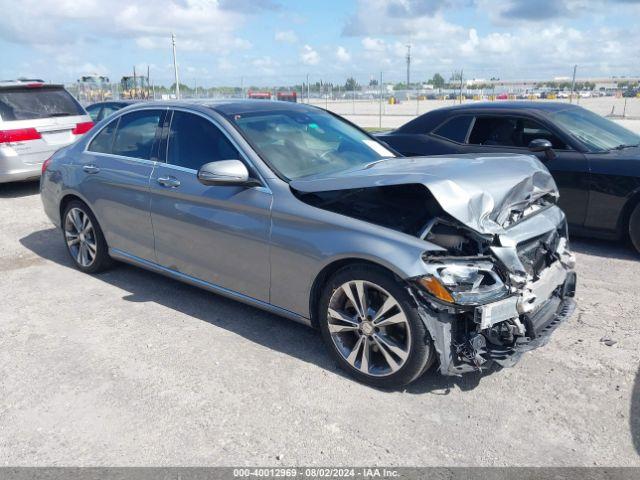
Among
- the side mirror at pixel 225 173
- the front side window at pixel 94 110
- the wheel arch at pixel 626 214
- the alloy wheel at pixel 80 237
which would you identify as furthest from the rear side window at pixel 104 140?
the front side window at pixel 94 110

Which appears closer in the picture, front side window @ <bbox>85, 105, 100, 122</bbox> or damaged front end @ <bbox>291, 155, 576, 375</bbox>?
damaged front end @ <bbox>291, 155, 576, 375</bbox>

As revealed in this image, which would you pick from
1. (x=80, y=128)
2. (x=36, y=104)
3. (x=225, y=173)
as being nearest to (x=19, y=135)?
Answer: (x=36, y=104)

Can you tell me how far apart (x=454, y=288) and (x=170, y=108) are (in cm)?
289

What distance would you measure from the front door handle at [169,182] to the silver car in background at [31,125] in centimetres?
568

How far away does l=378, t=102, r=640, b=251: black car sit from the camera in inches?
226

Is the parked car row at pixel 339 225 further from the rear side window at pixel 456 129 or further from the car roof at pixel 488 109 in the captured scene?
the rear side window at pixel 456 129

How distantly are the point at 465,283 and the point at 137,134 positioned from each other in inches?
127

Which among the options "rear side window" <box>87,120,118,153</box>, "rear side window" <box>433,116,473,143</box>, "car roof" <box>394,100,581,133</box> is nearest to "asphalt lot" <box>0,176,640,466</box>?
"rear side window" <box>87,120,118,153</box>

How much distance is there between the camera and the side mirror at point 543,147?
6059mm

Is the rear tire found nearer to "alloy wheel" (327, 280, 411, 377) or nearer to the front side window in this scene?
"alloy wheel" (327, 280, 411, 377)

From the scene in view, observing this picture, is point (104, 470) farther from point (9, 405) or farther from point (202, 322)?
point (202, 322)

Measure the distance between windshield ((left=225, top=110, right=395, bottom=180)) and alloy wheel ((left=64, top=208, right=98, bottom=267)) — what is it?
2.14 metres

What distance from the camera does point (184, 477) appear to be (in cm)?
269

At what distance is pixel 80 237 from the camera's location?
5.53 m
